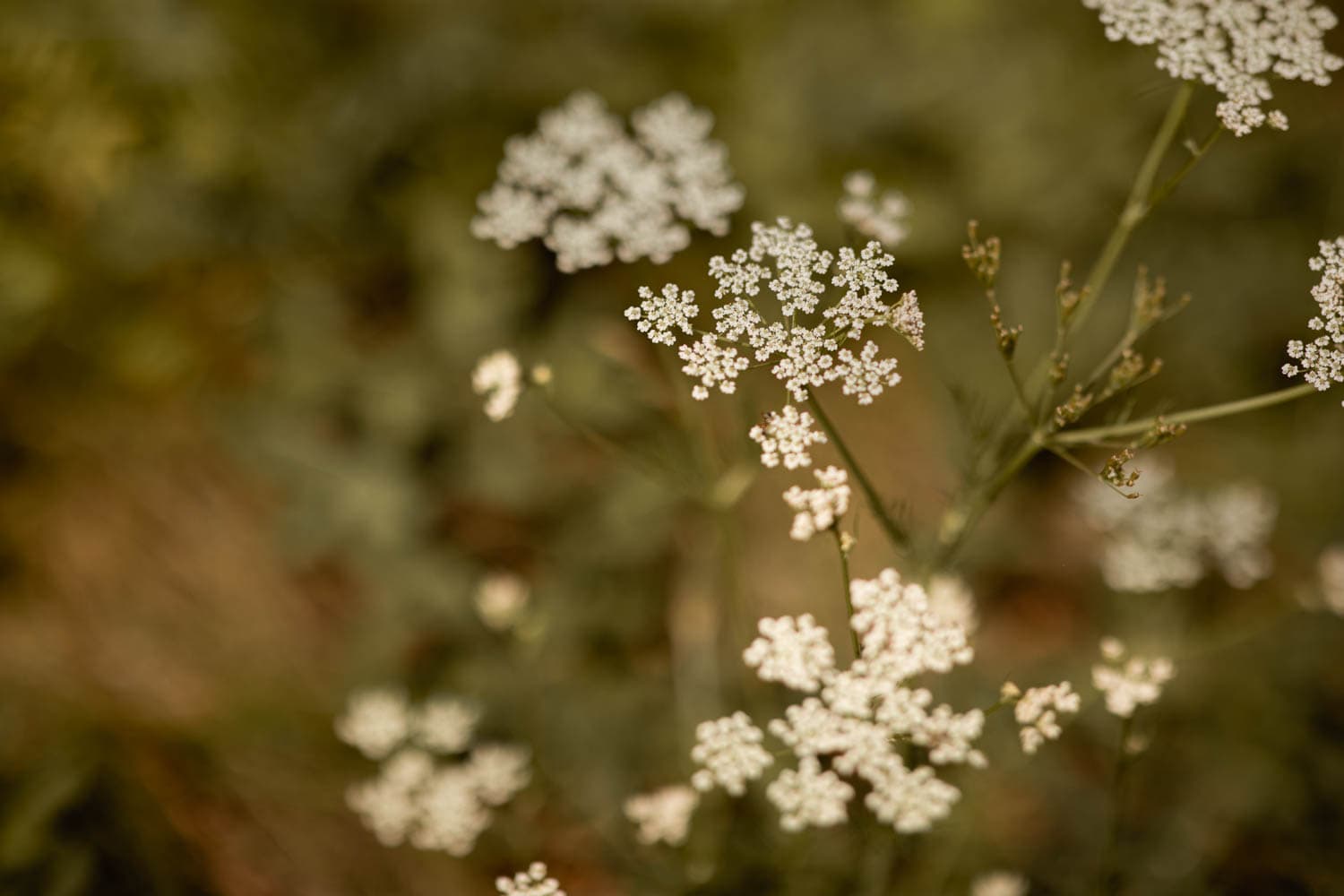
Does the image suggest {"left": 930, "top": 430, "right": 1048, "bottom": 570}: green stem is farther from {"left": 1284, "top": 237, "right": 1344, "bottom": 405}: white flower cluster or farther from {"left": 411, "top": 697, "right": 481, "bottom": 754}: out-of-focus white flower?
{"left": 411, "top": 697, "right": 481, "bottom": 754}: out-of-focus white flower

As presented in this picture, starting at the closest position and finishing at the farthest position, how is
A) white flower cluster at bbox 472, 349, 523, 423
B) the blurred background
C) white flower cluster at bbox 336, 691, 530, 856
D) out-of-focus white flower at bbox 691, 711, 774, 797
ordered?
out-of-focus white flower at bbox 691, 711, 774, 797
white flower cluster at bbox 472, 349, 523, 423
white flower cluster at bbox 336, 691, 530, 856
the blurred background

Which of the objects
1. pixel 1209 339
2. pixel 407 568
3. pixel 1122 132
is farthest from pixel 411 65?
pixel 1209 339

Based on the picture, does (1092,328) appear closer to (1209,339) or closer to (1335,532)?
(1209,339)

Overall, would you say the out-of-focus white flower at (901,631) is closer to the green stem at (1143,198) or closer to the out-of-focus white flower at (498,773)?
the green stem at (1143,198)

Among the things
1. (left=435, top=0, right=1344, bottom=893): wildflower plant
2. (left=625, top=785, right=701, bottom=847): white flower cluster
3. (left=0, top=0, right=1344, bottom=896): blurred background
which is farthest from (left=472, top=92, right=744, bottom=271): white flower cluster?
(left=625, top=785, right=701, bottom=847): white flower cluster

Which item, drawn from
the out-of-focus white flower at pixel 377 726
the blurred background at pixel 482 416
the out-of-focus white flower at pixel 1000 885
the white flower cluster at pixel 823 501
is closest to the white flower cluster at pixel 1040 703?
the white flower cluster at pixel 823 501

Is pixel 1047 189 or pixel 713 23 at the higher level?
pixel 713 23

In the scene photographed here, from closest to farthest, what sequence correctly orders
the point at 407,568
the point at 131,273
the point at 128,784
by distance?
the point at 128,784
the point at 407,568
the point at 131,273
